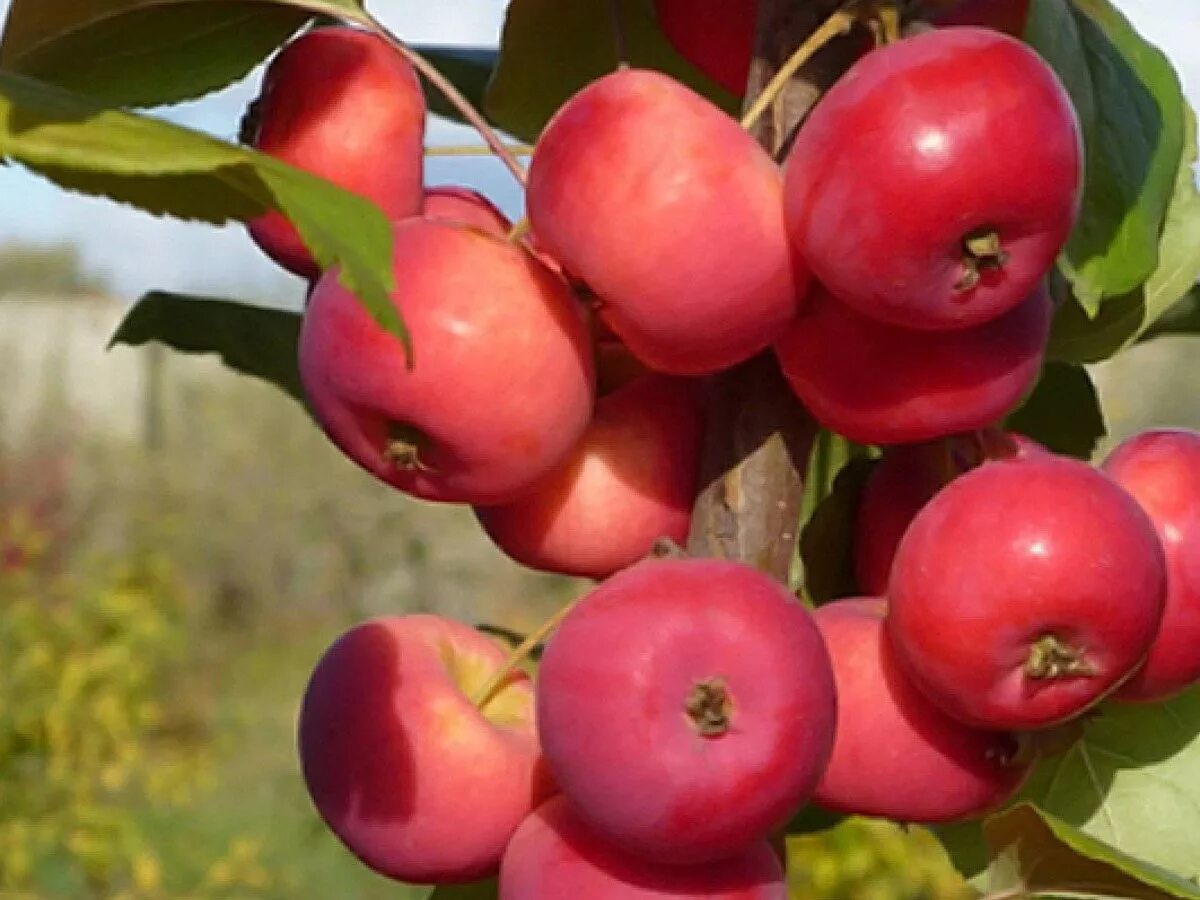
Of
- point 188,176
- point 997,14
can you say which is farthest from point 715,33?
point 188,176

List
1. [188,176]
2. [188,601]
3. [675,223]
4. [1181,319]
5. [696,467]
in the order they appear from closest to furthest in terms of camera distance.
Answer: [188,176], [675,223], [696,467], [1181,319], [188,601]

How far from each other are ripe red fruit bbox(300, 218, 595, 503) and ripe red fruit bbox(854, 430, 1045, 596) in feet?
0.44

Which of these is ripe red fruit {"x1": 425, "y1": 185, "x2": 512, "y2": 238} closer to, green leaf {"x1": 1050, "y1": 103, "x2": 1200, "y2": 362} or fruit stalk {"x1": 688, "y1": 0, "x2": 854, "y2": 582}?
fruit stalk {"x1": 688, "y1": 0, "x2": 854, "y2": 582}

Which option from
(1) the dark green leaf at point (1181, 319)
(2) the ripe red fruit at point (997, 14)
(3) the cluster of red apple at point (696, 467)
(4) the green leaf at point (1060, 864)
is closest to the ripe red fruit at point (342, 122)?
(3) the cluster of red apple at point (696, 467)

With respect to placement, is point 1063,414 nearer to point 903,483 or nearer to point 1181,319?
point 1181,319

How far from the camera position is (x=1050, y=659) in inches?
24.4

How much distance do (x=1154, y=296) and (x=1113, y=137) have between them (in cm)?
13

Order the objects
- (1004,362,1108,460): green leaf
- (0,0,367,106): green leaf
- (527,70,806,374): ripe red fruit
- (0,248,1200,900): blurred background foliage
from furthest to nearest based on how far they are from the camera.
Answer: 1. (0,248,1200,900): blurred background foliage
2. (1004,362,1108,460): green leaf
3. (0,0,367,106): green leaf
4. (527,70,806,374): ripe red fruit

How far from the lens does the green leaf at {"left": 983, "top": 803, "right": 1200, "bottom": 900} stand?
658 mm

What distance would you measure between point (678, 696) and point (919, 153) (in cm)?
19

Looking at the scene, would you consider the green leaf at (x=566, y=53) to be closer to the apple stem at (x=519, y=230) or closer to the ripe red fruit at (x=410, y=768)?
the apple stem at (x=519, y=230)

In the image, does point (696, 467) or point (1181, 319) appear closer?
point (696, 467)

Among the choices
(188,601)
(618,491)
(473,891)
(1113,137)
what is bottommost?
(188,601)

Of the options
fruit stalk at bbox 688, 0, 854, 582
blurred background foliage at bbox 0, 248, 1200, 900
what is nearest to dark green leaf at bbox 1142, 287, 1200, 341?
fruit stalk at bbox 688, 0, 854, 582
